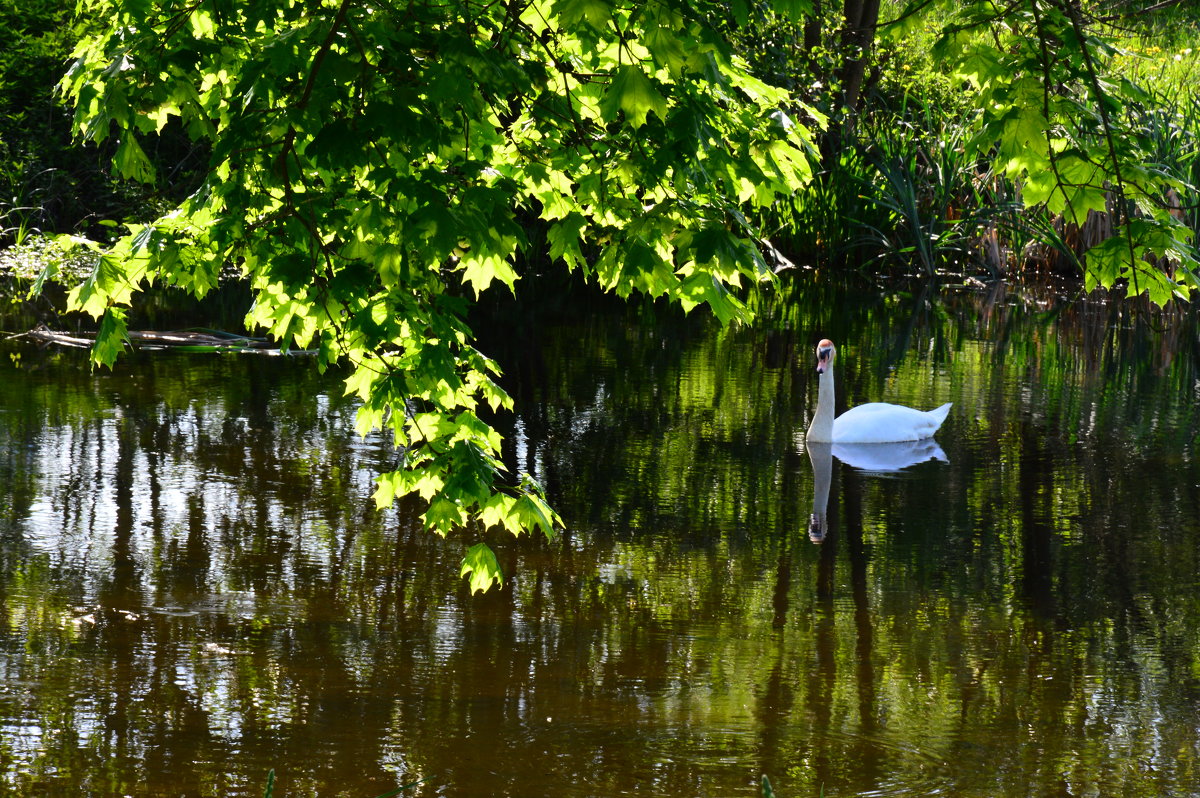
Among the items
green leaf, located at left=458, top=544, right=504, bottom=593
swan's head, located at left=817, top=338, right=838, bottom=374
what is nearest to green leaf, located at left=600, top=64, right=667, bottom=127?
green leaf, located at left=458, top=544, right=504, bottom=593

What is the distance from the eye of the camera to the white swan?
29.8 ft

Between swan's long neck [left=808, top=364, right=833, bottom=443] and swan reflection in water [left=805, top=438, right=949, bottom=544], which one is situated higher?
swan's long neck [left=808, top=364, right=833, bottom=443]

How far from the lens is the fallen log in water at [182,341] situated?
36.7 ft

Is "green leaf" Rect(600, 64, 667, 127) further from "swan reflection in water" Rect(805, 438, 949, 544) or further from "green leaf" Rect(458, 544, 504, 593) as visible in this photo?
"swan reflection in water" Rect(805, 438, 949, 544)

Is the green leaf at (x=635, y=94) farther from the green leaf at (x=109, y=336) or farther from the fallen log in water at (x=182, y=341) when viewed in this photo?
the fallen log in water at (x=182, y=341)

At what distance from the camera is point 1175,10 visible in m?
21.8

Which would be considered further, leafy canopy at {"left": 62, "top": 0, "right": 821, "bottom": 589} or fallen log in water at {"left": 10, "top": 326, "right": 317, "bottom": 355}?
fallen log in water at {"left": 10, "top": 326, "right": 317, "bottom": 355}

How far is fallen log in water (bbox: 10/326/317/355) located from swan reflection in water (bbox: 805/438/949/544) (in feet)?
13.5

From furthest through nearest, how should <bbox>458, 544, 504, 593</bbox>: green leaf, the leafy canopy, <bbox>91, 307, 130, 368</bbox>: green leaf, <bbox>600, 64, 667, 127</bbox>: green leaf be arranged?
<bbox>458, 544, 504, 593</bbox>: green leaf < <bbox>91, 307, 130, 368</bbox>: green leaf < the leafy canopy < <bbox>600, 64, 667, 127</bbox>: green leaf

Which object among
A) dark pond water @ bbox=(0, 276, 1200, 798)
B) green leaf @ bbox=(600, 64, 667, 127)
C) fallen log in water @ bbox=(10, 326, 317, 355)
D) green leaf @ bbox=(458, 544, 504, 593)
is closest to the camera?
green leaf @ bbox=(600, 64, 667, 127)

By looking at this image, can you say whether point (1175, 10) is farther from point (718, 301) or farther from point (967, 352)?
point (718, 301)

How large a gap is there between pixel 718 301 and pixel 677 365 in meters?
7.49

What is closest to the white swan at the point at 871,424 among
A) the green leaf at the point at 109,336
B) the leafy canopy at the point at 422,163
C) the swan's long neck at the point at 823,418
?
the swan's long neck at the point at 823,418

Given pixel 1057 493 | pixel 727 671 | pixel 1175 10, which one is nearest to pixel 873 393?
pixel 1057 493
